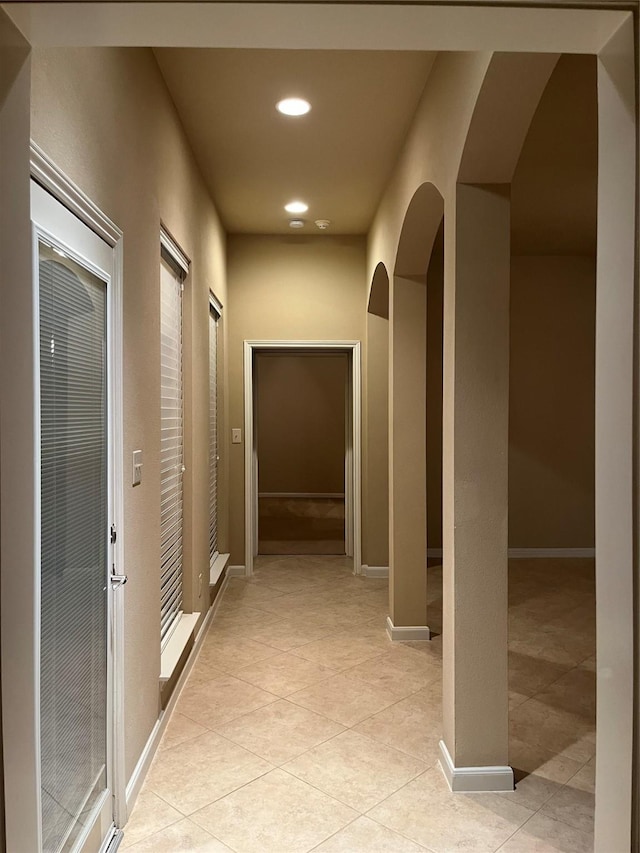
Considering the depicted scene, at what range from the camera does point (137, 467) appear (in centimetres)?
235

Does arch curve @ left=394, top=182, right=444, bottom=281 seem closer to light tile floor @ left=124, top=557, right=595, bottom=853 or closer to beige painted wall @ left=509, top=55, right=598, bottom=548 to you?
light tile floor @ left=124, top=557, right=595, bottom=853

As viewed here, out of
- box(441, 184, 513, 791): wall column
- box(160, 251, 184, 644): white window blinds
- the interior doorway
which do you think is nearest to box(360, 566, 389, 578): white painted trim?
box(160, 251, 184, 644): white window blinds

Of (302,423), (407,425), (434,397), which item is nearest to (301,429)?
(302,423)

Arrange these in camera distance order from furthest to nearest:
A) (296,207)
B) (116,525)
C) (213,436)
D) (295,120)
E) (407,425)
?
(213,436), (296,207), (407,425), (295,120), (116,525)

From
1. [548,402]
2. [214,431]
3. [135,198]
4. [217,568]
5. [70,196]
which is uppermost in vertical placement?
[135,198]

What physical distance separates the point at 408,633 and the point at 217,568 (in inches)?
63.3

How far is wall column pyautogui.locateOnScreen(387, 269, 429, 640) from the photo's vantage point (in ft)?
12.9

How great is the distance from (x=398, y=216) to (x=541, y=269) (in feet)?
9.91

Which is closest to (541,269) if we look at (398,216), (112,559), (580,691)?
(398,216)

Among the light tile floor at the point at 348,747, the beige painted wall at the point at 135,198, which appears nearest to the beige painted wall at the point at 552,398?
the light tile floor at the point at 348,747

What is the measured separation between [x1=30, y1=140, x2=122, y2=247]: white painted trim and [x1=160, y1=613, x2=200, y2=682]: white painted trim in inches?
73.1

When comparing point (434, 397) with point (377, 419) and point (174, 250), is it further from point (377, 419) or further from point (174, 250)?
point (174, 250)

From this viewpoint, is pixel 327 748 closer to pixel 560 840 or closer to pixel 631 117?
pixel 560 840

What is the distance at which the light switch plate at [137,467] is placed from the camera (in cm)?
231
